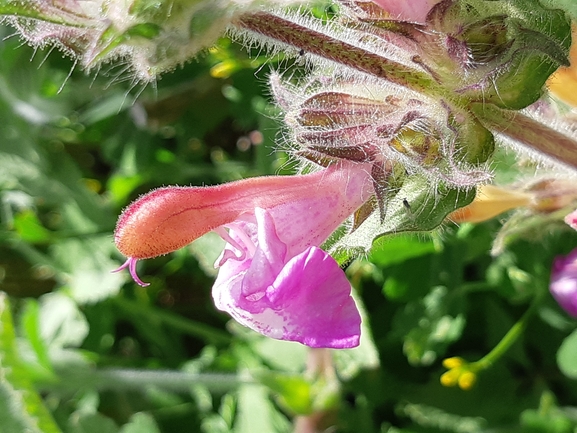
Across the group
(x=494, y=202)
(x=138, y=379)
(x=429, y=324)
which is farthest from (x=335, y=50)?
(x=138, y=379)

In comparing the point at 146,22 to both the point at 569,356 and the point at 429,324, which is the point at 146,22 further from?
the point at 569,356

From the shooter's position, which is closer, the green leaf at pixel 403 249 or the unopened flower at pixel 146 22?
the unopened flower at pixel 146 22

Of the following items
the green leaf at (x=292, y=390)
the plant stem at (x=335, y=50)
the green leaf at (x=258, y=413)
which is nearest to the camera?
the plant stem at (x=335, y=50)

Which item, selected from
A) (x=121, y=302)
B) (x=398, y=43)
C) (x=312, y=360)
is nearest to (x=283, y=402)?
(x=312, y=360)

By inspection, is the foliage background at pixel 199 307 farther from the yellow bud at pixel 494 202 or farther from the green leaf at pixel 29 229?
the yellow bud at pixel 494 202

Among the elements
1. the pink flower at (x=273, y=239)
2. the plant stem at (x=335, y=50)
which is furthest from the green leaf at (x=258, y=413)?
the plant stem at (x=335, y=50)

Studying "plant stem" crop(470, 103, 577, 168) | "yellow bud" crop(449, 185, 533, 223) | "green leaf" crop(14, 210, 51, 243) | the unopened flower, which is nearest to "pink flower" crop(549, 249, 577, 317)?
"yellow bud" crop(449, 185, 533, 223)
